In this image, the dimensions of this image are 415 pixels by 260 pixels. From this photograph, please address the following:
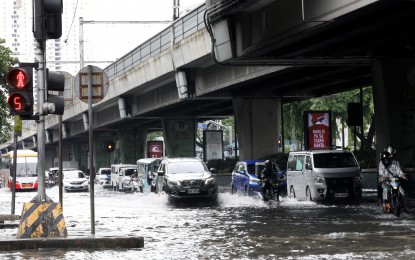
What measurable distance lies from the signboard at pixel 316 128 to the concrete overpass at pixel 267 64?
172 cm

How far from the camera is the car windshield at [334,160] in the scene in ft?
94.6

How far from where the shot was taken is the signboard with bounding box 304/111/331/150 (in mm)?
38438

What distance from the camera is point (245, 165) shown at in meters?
34.7

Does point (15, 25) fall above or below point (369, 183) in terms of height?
above

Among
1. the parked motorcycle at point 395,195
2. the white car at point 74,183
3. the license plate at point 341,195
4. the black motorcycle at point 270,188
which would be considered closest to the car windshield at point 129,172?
the white car at point 74,183

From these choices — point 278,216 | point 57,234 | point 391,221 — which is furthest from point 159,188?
point 57,234

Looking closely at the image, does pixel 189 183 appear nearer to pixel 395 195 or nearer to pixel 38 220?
pixel 395 195

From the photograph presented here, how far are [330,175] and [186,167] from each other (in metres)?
6.35

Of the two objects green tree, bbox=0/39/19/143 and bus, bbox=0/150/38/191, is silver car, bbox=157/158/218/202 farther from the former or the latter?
bus, bbox=0/150/38/191

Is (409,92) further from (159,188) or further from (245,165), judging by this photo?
(159,188)

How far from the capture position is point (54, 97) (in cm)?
1554

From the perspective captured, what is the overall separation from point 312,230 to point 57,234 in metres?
5.72

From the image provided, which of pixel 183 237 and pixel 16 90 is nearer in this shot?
pixel 16 90

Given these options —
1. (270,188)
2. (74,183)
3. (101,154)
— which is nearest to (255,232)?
(270,188)
